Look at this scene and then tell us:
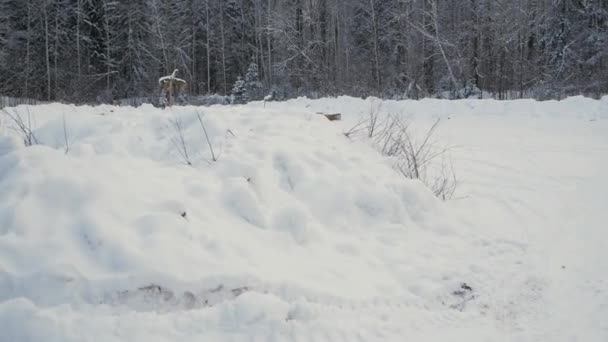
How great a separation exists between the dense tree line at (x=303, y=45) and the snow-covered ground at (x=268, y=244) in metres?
16.8

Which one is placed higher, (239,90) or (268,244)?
(239,90)

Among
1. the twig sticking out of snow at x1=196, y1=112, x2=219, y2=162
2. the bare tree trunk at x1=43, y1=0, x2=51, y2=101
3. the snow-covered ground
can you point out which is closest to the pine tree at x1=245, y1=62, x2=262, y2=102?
the bare tree trunk at x1=43, y1=0, x2=51, y2=101

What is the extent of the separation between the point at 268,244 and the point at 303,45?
971 inches

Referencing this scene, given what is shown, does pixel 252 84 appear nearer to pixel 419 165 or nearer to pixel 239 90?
pixel 239 90

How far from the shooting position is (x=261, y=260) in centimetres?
291

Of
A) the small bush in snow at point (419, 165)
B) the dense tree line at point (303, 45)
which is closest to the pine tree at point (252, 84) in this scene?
the dense tree line at point (303, 45)

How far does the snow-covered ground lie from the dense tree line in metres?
16.8

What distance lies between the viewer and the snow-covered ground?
92.7 inches

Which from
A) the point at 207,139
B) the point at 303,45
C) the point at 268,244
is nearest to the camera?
the point at 268,244

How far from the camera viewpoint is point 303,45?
2666 centimetres

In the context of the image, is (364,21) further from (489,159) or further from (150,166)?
(150,166)

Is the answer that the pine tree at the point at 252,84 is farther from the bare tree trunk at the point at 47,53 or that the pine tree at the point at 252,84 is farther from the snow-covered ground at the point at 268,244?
the snow-covered ground at the point at 268,244

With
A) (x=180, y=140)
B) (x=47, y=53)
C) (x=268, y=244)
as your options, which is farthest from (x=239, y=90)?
(x=268, y=244)

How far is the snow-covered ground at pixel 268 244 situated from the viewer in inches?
92.7
